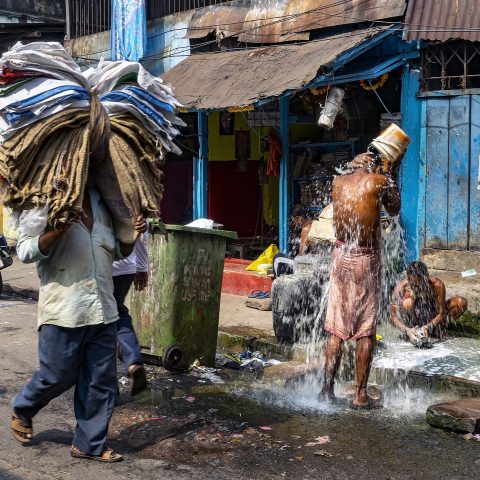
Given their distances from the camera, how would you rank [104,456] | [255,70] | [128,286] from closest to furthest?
[104,456] → [128,286] → [255,70]

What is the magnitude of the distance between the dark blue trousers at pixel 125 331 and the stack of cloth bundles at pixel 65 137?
3.83ft

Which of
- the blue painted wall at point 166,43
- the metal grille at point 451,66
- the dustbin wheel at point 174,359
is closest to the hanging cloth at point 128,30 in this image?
the blue painted wall at point 166,43

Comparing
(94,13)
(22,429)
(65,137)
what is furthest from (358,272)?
(94,13)

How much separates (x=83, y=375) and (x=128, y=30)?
29.9 ft

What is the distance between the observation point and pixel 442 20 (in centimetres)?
843

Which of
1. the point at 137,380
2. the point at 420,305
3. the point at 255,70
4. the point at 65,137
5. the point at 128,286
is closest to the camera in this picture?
the point at 65,137

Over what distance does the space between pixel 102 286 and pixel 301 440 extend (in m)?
1.59

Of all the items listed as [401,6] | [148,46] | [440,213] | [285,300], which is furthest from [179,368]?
[148,46]

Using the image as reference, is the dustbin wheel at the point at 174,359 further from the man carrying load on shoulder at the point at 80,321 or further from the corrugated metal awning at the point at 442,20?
the corrugated metal awning at the point at 442,20

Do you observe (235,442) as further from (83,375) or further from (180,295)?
(180,295)

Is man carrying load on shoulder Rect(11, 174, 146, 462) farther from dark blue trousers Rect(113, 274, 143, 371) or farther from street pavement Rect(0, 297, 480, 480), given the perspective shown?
dark blue trousers Rect(113, 274, 143, 371)

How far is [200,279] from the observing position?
6.50 meters

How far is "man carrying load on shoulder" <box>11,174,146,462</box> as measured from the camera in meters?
4.25

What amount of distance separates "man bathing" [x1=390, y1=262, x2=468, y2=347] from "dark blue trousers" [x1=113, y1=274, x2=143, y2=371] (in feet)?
8.94
